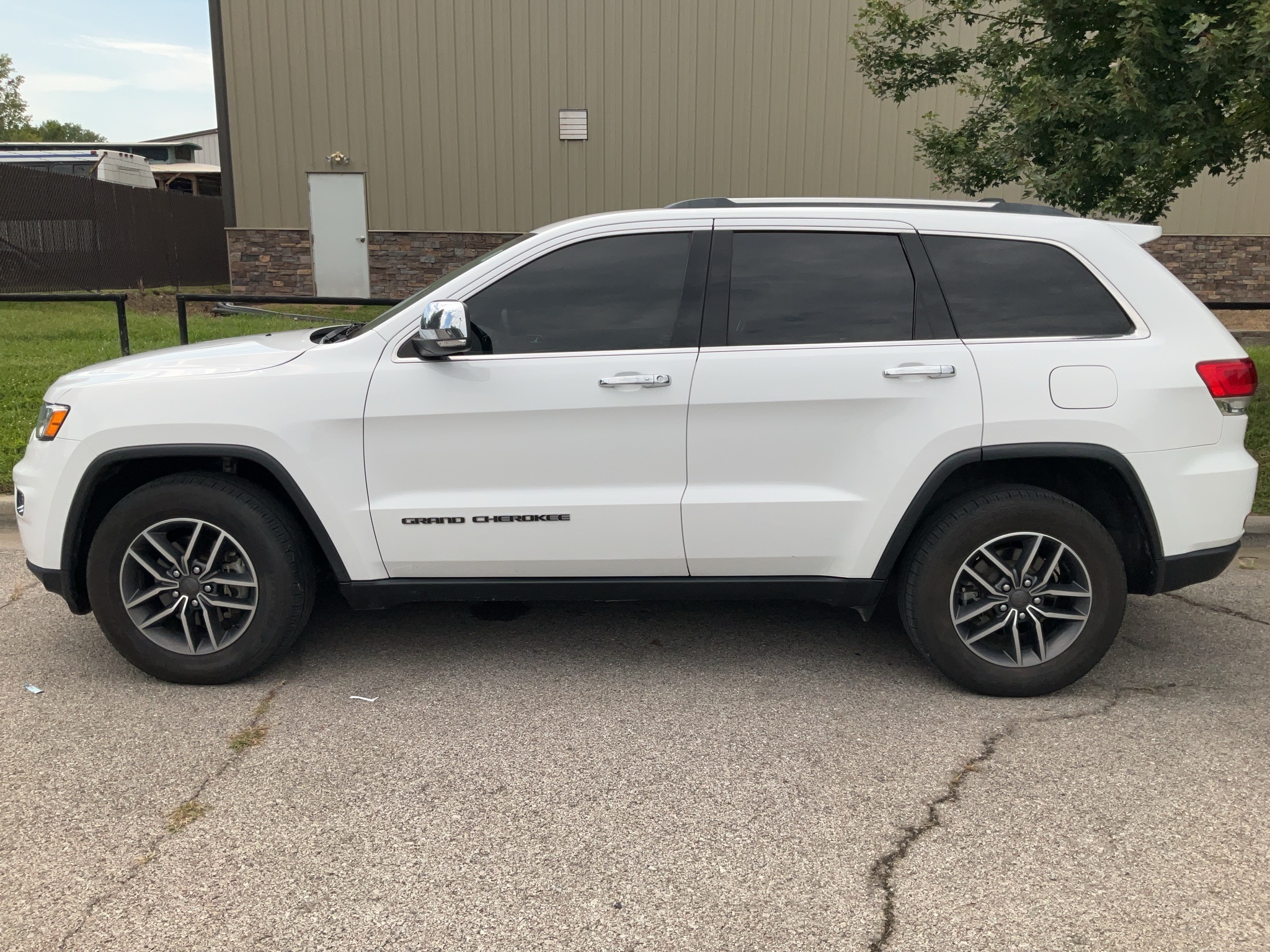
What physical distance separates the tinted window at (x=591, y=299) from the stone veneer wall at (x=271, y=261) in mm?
15311

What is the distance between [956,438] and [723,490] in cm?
89

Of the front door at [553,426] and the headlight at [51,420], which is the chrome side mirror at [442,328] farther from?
the headlight at [51,420]

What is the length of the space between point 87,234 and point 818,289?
60.9 feet

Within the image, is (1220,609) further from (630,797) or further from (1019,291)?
(630,797)

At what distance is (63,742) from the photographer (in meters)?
3.55

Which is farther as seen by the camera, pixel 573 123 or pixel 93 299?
pixel 573 123

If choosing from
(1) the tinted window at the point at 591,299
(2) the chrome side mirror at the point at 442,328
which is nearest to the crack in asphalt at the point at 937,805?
(1) the tinted window at the point at 591,299

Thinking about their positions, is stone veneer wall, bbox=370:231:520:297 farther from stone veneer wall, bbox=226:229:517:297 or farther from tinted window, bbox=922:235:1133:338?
tinted window, bbox=922:235:1133:338

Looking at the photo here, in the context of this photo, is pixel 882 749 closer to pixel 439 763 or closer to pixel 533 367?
pixel 439 763

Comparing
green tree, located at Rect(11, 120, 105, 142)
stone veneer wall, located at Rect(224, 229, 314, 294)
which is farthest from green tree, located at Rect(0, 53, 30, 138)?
stone veneer wall, located at Rect(224, 229, 314, 294)

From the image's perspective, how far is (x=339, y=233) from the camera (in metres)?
18.0

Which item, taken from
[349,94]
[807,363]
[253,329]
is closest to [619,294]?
[807,363]

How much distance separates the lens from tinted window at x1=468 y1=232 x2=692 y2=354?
3869 millimetres

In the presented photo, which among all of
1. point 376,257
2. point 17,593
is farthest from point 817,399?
point 376,257
